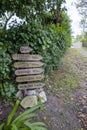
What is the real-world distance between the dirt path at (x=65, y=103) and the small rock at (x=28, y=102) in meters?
0.26

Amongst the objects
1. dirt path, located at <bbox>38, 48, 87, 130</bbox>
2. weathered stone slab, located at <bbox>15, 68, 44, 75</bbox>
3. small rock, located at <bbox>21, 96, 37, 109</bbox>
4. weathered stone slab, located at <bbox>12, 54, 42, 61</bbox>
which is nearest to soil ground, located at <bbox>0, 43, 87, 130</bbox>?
dirt path, located at <bbox>38, 48, 87, 130</bbox>

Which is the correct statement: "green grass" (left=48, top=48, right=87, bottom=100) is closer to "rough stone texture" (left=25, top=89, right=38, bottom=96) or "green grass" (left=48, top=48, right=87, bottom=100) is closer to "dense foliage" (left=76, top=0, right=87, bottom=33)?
"rough stone texture" (left=25, top=89, right=38, bottom=96)

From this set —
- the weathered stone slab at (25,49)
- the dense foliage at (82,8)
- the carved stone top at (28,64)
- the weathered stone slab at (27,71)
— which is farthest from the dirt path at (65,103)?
the dense foliage at (82,8)

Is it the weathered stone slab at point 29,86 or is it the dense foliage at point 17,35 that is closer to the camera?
the dense foliage at point 17,35

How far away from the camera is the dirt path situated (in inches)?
146

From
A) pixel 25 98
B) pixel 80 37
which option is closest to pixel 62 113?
pixel 25 98

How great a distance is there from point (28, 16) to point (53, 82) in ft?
6.77

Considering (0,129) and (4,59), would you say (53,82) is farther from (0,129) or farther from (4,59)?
(0,129)

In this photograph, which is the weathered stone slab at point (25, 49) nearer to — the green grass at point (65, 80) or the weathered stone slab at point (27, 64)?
the weathered stone slab at point (27, 64)

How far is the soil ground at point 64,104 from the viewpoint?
12.1ft

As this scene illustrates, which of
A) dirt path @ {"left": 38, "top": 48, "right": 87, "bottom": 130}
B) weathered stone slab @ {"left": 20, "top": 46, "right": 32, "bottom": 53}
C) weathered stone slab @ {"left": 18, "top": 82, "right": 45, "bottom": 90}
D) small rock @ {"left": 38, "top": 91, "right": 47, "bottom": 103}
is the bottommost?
dirt path @ {"left": 38, "top": 48, "right": 87, "bottom": 130}

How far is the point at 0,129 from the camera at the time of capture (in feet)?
Answer: 8.96

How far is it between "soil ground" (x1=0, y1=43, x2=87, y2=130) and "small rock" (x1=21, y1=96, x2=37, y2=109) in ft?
0.75

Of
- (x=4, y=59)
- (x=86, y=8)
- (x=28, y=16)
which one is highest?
(x=86, y=8)
